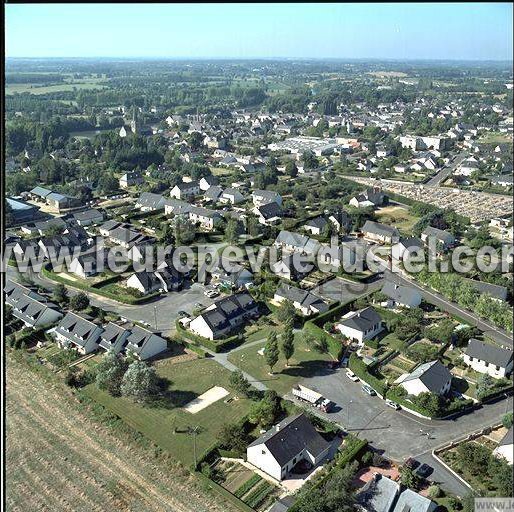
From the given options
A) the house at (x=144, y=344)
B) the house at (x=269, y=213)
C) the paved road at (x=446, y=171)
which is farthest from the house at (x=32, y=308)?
the paved road at (x=446, y=171)

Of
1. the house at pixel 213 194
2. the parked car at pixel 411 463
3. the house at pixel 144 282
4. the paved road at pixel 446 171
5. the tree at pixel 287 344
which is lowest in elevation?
the parked car at pixel 411 463

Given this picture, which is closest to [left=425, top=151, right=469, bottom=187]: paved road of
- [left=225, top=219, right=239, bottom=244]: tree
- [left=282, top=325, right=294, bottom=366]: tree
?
[left=225, top=219, right=239, bottom=244]: tree

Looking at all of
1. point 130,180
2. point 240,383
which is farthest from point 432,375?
point 130,180

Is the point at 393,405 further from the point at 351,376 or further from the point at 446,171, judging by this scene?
the point at 446,171

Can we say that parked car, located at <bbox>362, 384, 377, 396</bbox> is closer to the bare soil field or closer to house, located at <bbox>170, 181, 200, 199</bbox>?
the bare soil field

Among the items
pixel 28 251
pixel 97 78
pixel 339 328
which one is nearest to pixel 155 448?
pixel 339 328

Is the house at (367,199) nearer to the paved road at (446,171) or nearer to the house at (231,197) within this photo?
the paved road at (446,171)
